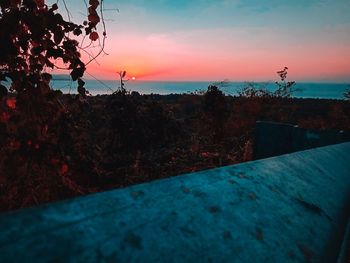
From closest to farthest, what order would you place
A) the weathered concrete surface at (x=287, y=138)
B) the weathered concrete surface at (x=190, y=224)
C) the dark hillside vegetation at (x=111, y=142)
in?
the weathered concrete surface at (x=190, y=224) < the dark hillside vegetation at (x=111, y=142) < the weathered concrete surface at (x=287, y=138)

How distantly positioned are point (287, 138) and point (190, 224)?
4091 mm

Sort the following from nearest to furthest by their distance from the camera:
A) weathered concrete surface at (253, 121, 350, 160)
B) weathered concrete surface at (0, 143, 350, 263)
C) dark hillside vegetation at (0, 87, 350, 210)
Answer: weathered concrete surface at (0, 143, 350, 263) → dark hillside vegetation at (0, 87, 350, 210) → weathered concrete surface at (253, 121, 350, 160)

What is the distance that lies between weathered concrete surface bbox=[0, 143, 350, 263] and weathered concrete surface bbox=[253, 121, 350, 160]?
3139 mm

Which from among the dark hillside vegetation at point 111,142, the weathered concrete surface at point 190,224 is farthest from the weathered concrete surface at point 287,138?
the weathered concrete surface at point 190,224

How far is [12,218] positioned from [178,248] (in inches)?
12.3

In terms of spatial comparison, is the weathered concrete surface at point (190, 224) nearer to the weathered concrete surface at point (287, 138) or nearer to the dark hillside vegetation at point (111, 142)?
the dark hillside vegetation at point (111, 142)

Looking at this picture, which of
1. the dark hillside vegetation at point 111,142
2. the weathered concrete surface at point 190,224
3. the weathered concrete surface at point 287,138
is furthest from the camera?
the weathered concrete surface at point 287,138

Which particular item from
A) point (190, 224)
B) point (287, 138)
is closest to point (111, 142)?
point (287, 138)

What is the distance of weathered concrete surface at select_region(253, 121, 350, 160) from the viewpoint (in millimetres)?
4332

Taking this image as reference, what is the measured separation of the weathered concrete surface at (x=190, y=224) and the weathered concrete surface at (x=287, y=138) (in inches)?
124

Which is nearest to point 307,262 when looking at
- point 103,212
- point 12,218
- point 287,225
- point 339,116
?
point 287,225

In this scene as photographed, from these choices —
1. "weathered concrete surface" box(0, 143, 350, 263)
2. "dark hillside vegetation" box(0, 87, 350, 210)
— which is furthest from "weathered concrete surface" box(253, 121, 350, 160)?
"weathered concrete surface" box(0, 143, 350, 263)

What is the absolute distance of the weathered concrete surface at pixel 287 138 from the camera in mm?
4332

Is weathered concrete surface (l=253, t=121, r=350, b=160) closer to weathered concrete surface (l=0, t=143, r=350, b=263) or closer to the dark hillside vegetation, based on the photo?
the dark hillside vegetation
